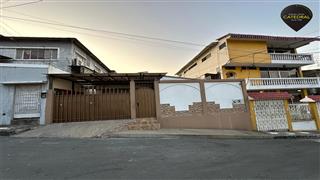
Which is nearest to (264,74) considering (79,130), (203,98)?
(203,98)

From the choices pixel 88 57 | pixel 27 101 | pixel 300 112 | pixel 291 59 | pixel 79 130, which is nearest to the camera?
pixel 79 130

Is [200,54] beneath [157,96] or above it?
above

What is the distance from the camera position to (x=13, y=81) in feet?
38.0

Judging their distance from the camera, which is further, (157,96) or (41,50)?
(41,50)

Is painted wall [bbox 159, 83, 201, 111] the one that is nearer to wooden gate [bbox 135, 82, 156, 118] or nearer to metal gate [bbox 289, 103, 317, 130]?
wooden gate [bbox 135, 82, 156, 118]

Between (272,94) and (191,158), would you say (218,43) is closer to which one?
(272,94)

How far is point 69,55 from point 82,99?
5075 millimetres

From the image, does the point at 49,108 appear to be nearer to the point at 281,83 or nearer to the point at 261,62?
the point at 261,62

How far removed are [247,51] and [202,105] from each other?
36.9 ft

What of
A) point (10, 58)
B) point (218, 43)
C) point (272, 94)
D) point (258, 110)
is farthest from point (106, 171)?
point (218, 43)

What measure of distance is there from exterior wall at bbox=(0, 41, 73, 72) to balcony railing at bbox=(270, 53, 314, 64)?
19.4m

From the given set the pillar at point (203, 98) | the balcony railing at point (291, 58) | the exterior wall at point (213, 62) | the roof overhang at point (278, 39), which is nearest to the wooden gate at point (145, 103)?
the pillar at point (203, 98)

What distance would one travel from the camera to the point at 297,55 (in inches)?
842

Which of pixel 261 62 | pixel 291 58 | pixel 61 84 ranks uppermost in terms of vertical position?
pixel 291 58
